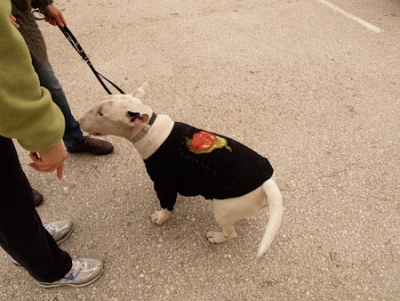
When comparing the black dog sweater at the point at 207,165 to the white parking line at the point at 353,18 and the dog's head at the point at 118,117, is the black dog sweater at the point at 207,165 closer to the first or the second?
the dog's head at the point at 118,117

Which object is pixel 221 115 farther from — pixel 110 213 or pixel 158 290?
pixel 158 290

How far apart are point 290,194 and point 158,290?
1.20 m

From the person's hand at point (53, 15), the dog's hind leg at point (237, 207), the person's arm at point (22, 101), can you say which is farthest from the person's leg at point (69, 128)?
the dog's hind leg at point (237, 207)

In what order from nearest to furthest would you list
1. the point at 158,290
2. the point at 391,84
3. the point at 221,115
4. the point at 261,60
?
the point at 158,290 < the point at 221,115 < the point at 391,84 < the point at 261,60

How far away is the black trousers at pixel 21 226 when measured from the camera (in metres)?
1.23

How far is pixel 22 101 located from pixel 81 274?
4.35 feet

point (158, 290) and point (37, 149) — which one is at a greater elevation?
point (37, 149)

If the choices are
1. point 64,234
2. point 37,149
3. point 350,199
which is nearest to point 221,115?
point 350,199

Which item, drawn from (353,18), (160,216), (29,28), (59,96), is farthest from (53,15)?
(353,18)

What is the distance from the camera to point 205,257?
2107mm

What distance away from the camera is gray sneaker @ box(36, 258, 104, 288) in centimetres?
191

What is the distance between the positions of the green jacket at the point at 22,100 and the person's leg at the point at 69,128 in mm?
1142

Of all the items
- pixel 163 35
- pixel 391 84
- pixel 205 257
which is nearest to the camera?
pixel 205 257

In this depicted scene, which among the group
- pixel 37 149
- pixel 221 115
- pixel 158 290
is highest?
→ pixel 37 149
